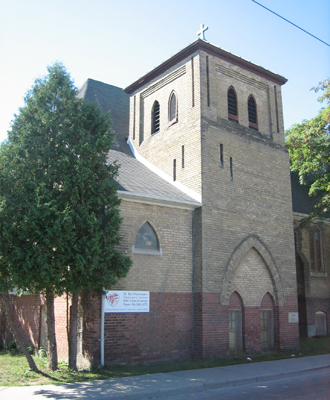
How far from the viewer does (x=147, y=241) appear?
1353 centimetres

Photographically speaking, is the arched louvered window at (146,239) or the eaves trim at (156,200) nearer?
the eaves trim at (156,200)

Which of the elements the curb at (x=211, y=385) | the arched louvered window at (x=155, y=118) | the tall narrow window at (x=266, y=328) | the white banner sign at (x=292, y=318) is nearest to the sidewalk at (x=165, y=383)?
the curb at (x=211, y=385)

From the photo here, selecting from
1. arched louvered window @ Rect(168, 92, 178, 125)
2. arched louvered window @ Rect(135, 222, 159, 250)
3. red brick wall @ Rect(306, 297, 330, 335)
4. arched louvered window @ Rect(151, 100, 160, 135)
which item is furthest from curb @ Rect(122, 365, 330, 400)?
arched louvered window @ Rect(151, 100, 160, 135)

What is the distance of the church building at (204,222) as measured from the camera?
13086 mm

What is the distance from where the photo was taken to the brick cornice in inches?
643

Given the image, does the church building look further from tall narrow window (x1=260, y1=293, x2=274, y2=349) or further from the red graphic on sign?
the red graphic on sign

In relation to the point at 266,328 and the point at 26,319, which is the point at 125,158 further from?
the point at 266,328

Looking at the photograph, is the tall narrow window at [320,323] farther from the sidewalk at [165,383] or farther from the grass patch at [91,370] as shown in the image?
the sidewalk at [165,383]

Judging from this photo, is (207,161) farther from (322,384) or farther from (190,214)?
(322,384)

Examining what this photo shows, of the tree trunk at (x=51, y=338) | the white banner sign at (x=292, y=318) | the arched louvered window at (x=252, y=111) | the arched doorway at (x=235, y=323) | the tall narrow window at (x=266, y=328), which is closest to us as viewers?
the tree trunk at (x=51, y=338)

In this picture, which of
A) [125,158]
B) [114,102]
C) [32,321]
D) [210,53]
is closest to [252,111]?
[210,53]

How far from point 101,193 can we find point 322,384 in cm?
749

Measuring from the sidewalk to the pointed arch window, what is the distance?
3814mm

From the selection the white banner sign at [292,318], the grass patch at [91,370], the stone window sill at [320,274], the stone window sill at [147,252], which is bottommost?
the grass patch at [91,370]
